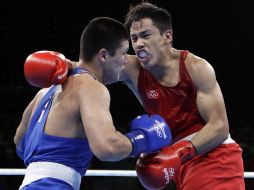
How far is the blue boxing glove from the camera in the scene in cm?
188

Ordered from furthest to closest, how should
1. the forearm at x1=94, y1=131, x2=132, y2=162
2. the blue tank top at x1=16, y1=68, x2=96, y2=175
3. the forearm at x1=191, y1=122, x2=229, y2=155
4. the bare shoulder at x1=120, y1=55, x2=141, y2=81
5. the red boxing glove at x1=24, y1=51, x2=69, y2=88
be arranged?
1. the bare shoulder at x1=120, y1=55, x2=141, y2=81
2. the forearm at x1=191, y1=122, x2=229, y2=155
3. the red boxing glove at x1=24, y1=51, x2=69, y2=88
4. the blue tank top at x1=16, y1=68, x2=96, y2=175
5. the forearm at x1=94, y1=131, x2=132, y2=162

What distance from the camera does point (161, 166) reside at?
6.90 ft

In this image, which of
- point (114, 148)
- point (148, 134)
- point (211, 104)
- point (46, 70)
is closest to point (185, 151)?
point (211, 104)

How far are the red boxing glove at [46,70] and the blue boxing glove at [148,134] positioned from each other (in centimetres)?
35

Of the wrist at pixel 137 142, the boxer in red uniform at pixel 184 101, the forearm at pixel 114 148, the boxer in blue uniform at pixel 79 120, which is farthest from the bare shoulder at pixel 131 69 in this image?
the forearm at pixel 114 148

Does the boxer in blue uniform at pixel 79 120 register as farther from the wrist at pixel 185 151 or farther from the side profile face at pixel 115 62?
the wrist at pixel 185 151

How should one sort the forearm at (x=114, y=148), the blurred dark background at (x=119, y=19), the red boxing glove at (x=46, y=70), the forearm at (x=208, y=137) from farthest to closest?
the blurred dark background at (x=119, y=19), the forearm at (x=208, y=137), the red boxing glove at (x=46, y=70), the forearm at (x=114, y=148)

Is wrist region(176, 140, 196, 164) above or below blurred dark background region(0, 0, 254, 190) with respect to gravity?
above

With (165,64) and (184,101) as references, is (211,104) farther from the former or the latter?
(165,64)

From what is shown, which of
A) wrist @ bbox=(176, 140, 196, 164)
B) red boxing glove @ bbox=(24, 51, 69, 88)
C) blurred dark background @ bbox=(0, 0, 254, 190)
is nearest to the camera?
red boxing glove @ bbox=(24, 51, 69, 88)

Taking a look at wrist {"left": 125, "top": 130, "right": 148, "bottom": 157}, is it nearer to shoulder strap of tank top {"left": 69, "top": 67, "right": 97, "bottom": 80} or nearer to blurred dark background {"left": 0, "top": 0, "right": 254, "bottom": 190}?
shoulder strap of tank top {"left": 69, "top": 67, "right": 97, "bottom": 80}

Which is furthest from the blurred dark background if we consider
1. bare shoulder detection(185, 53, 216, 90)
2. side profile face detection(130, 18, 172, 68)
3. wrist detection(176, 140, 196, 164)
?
wrist detection(176, 140, 196, 164)

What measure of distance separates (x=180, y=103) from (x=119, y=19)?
5.55 m

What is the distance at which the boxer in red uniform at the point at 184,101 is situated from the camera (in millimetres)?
2369
